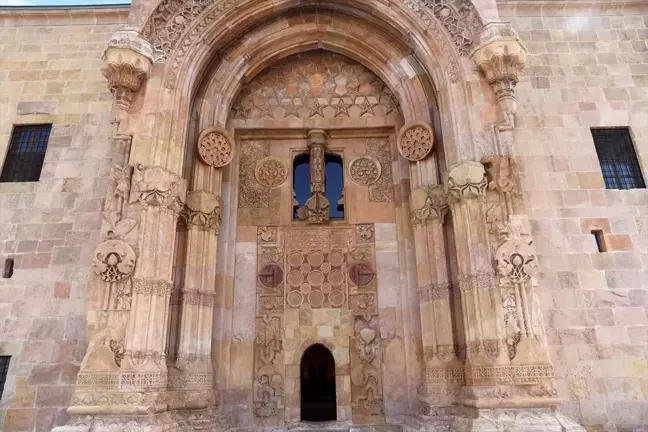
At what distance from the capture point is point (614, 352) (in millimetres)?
8320

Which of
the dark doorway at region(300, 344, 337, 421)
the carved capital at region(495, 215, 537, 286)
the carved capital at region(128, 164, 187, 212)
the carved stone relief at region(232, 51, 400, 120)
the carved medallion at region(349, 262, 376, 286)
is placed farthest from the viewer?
the carved stone relief at region(232, 51, 400, 120)

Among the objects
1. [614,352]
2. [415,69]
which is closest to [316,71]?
[415,69]

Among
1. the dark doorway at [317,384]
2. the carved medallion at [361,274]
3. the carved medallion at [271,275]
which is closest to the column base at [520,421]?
the dark doorway at [317,384]

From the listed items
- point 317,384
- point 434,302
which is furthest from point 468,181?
point 317,384

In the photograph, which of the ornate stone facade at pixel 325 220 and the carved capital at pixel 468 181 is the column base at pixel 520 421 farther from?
the carved capital at pixel 468 181

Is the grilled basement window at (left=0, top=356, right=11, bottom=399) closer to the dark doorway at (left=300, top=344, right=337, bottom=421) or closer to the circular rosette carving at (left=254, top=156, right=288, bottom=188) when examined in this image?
the dark doorway at (left=300, top=344, right=337, bottom=421)

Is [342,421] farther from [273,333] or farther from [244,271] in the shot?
[244,271]

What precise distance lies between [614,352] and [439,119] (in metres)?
5.61

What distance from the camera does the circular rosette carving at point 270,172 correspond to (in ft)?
32.9

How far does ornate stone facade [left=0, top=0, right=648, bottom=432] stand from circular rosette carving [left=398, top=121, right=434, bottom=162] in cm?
5

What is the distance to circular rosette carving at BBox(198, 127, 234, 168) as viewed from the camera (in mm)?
9070

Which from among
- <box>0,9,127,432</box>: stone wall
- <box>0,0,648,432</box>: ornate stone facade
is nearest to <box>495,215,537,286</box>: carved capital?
<box>0,0,648,432</box>: ornate stone facade

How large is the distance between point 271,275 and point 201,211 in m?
1.99

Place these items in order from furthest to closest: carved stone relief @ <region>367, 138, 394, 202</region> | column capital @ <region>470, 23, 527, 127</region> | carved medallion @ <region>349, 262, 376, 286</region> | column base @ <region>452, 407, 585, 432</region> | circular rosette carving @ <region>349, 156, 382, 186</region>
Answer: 1. circular rosette carving @ <region>349, 156, 382, 186</region>
2. carved stone relief @ <region>367, 138, 394, 202</region>
3. carved medallion @ <region>349, 262, 376, 286</region>
4. column capital @ <region>470, 23, 527, 127</region>
5. column base @ <region>452, 407, 585, 432</region>
